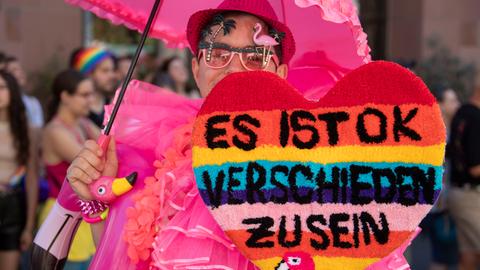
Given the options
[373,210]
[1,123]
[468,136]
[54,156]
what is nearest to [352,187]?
[373,210]

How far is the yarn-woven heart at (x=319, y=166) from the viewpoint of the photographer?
2.16 m

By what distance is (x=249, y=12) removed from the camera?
2.65 metres

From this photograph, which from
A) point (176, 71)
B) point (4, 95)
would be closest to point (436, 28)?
point (176, 71)

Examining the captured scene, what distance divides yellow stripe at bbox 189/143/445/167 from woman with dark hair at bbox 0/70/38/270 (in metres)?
3.68

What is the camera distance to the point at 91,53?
23.6ft

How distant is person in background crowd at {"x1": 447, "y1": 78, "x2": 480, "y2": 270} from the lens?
21.5 feet

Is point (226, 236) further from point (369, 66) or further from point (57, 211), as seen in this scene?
point (57, 211)

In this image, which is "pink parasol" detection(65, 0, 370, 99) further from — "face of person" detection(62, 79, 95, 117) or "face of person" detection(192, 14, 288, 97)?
"face of person" detection(62, 79, 95, 117)

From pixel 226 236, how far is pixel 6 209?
3.63 metres

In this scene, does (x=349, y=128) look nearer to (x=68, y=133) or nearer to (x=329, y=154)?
(x=329, y=154)

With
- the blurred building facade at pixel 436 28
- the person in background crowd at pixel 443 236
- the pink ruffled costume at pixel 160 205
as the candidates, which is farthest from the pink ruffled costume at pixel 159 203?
the blurred building facade at pixel 436 28

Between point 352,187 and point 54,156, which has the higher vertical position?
point 352,187

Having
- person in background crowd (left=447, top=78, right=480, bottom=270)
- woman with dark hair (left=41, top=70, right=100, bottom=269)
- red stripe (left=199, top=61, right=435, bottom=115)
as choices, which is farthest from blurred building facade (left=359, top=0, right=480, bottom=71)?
red stripe (left=199, top=61, right=435, bottom=115)

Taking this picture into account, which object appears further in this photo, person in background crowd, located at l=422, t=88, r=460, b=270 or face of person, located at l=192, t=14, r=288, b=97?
person in background crowd, located at l=422, t=88, r=460, b=270
